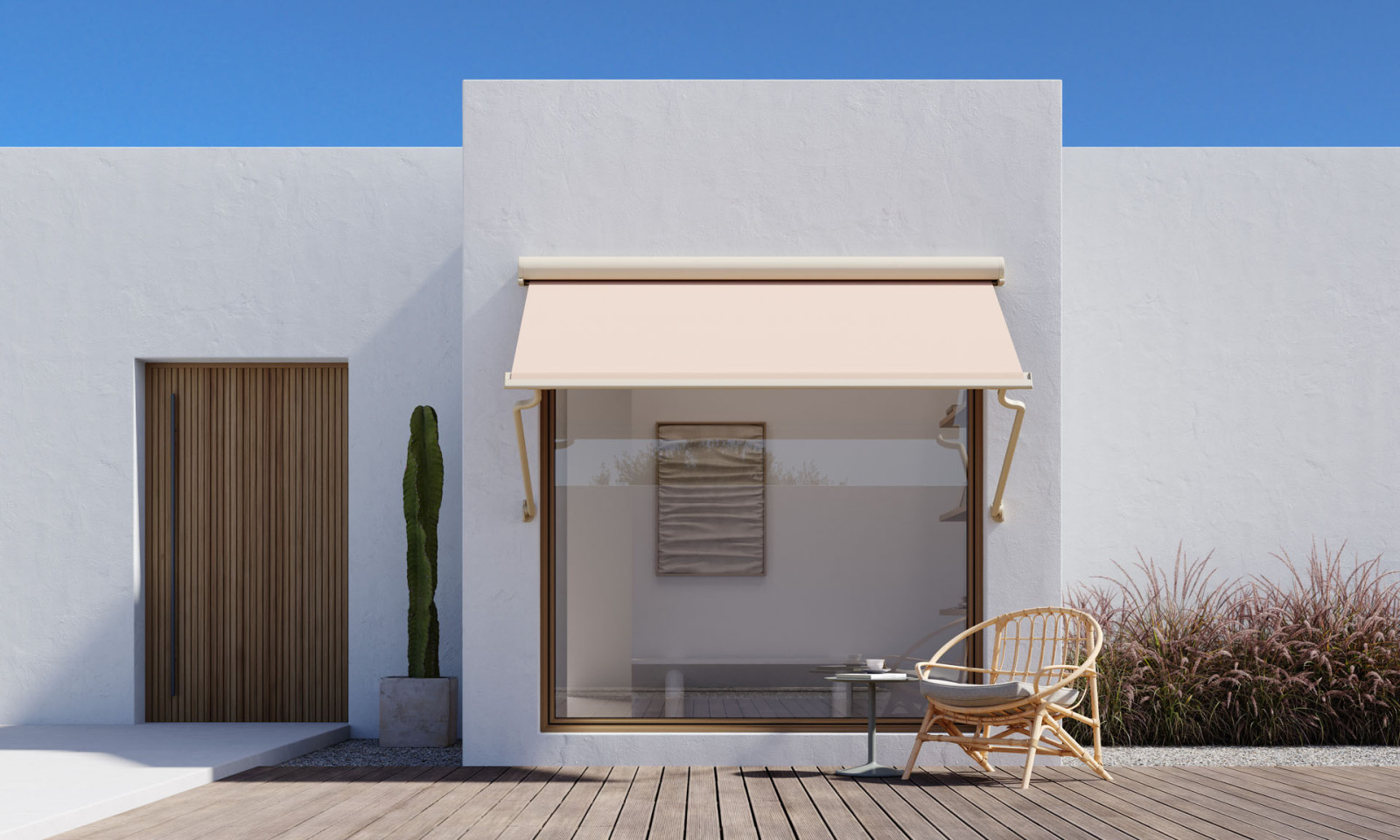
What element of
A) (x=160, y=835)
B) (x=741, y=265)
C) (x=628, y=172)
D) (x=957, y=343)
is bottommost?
(x=160, y=835)

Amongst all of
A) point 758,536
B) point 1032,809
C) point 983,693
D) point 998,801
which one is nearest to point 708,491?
point 758,536

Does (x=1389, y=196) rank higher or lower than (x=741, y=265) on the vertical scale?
higher

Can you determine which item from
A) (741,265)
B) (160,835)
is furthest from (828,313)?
(160,835)

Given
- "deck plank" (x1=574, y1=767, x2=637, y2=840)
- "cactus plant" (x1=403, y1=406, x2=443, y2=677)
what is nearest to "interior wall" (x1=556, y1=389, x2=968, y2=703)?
"deck plank" (x1=574, y1=767, x2=637, y2=840)

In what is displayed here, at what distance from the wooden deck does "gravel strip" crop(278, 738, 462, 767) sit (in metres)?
0.20

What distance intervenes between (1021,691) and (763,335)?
272 centimetres

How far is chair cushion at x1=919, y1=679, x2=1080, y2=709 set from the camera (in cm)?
679

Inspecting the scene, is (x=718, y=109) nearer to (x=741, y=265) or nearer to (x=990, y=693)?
(x=741, y=265)

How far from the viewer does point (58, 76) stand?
1902cm

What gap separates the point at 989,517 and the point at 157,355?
6988mm

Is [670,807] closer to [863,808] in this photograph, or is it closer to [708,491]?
[863,808]

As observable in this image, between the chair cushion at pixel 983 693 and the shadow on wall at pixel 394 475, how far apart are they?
4.18 metres

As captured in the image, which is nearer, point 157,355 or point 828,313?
point 828,313

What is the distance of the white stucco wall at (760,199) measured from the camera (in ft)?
25.6
